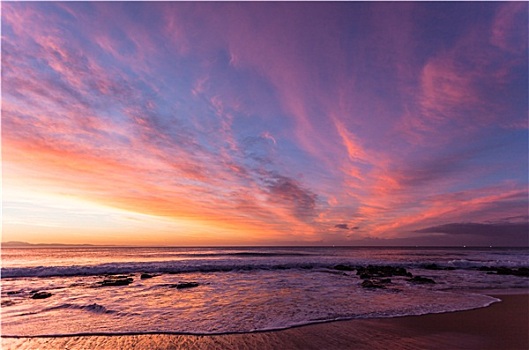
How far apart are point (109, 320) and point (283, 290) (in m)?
10.4

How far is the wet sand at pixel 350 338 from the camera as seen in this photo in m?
8.63

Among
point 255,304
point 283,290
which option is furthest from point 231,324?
point 283,290

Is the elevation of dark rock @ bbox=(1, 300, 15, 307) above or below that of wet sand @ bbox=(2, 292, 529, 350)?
below

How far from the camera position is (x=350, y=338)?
9.29 m

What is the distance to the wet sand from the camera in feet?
28.3

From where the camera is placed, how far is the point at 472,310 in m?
13.2

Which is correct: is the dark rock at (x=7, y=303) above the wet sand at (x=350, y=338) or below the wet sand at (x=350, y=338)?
below

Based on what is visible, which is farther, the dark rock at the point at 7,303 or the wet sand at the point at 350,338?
the dark rock at the point at 7,303

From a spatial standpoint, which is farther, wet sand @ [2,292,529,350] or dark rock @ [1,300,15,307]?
dark rock @ [1,300,15,307]

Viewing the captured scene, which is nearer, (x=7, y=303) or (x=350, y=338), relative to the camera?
(x=350, y=338)

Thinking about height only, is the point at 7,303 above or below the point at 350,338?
below

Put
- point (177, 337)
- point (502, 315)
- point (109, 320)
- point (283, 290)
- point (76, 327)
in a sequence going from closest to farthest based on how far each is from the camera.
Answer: point (177, 337)
point (76, 327)
point (109, 320)
point (502, 315)
point (283, 290)

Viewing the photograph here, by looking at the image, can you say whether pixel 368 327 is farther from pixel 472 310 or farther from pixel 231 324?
pixel 472 310

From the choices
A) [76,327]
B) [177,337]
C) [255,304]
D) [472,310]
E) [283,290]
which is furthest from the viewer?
[283,290]
